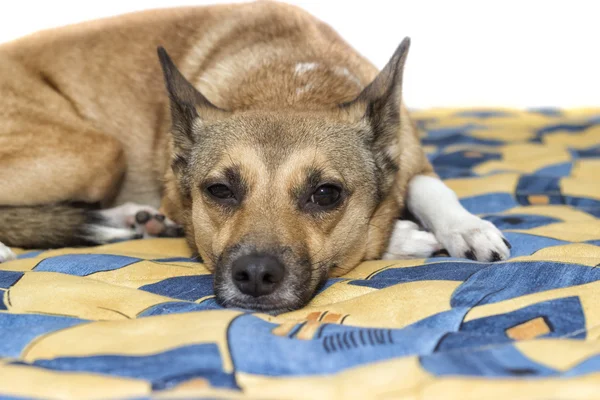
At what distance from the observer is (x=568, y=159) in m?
4.15

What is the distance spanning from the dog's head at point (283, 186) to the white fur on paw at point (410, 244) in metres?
0.06

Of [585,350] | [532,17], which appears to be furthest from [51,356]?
[532,17]

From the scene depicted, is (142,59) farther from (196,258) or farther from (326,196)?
(326,196)

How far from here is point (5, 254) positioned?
8.32 feet

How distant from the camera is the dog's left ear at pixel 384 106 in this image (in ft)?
8.05

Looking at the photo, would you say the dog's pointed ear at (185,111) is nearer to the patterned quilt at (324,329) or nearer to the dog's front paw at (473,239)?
the patterned quilt at (324,329)

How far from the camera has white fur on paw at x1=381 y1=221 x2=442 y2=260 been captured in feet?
8.30

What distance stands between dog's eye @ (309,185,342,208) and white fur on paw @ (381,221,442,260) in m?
0.42

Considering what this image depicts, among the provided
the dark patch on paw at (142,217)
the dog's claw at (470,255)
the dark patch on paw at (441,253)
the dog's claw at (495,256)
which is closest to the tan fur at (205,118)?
the dark patch on paw at (142,217)

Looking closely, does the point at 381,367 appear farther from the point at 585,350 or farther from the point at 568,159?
the point at 568,159

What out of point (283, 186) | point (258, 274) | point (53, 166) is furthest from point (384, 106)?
point (53, 166)

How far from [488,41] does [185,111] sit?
20.9 ft

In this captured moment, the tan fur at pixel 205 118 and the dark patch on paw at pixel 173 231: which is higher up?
the tan fur at pixel 205 118

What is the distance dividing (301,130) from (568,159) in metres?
2.60
